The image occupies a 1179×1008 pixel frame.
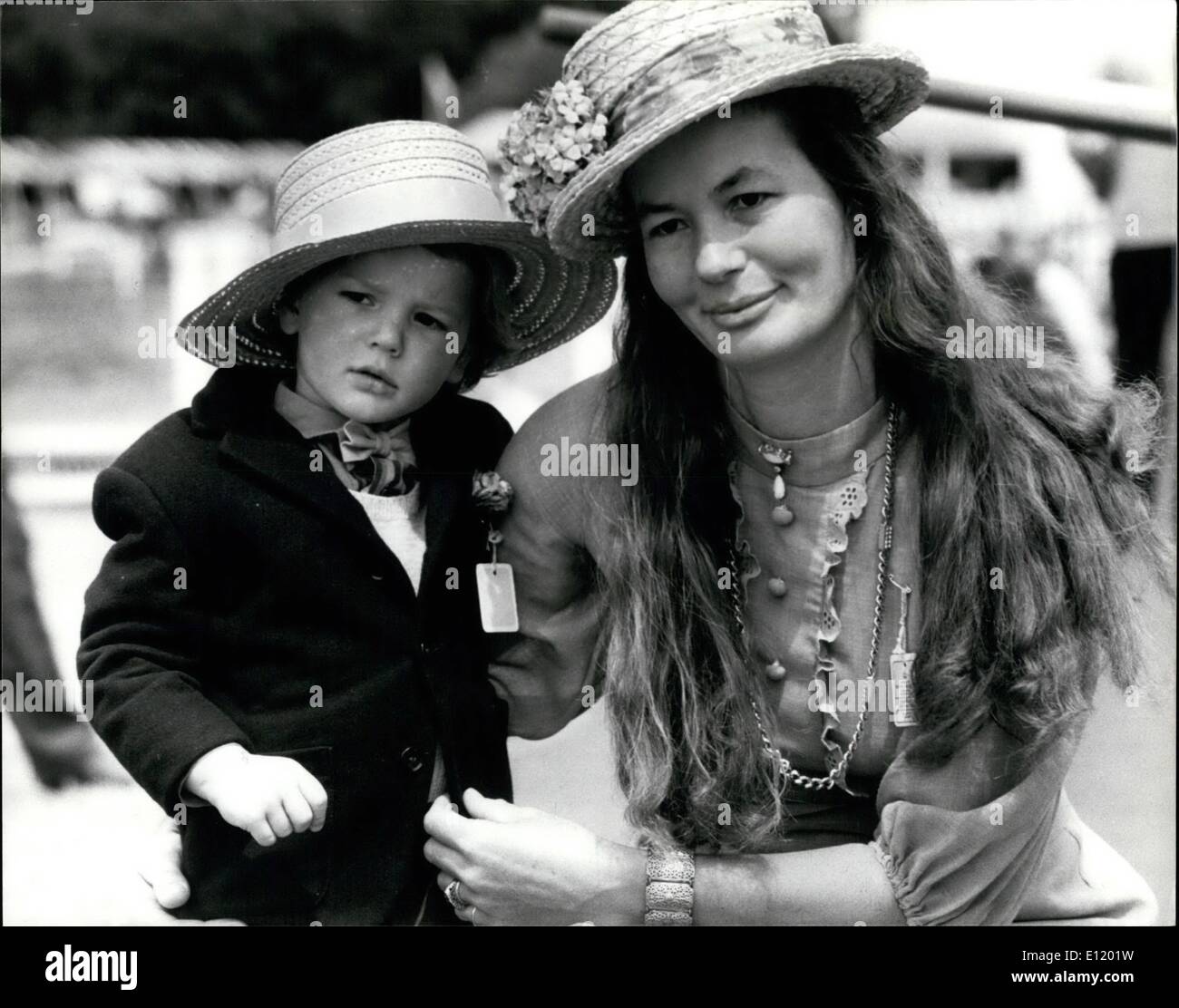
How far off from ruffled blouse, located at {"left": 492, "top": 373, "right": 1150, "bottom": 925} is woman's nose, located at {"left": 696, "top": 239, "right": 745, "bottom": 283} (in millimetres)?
306

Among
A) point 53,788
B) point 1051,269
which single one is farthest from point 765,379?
point 1051,269

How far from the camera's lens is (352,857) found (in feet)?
6.57

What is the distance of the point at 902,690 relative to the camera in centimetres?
198

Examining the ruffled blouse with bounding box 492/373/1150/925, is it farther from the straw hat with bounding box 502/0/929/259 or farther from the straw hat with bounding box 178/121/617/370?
the straw hat with bounding box 502/0/929/259

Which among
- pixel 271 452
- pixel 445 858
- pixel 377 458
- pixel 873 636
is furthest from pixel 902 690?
pixel 271 452

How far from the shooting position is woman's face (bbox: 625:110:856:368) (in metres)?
1.84

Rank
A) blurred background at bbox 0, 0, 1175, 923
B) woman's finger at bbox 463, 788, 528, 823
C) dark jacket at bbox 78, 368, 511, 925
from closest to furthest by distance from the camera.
Result: dark jacket at bbox 78, 368, 511, 925 → woman's finger at bbox 463, 788, 528, 823 → blurred background at bbox 0, 0, 1175, 923

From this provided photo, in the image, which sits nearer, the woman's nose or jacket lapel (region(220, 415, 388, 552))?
the woman's nose

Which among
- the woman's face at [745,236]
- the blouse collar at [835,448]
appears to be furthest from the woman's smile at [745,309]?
the blouse collar at [835,448]

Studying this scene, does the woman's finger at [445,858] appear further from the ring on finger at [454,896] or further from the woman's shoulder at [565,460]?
the woman's shoulder at [565,460]

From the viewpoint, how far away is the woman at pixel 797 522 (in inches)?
73.3

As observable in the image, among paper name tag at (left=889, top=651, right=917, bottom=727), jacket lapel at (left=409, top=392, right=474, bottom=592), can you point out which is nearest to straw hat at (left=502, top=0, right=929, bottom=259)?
jacket lapel at (left=409, top=392, right=474, bottom=592)

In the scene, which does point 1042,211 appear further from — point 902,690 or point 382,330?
point 382,330

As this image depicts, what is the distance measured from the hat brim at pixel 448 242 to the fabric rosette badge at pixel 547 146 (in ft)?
0.22
